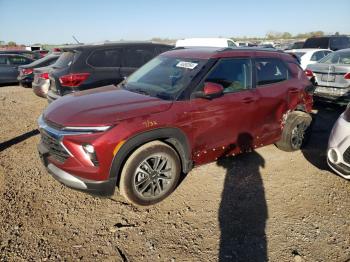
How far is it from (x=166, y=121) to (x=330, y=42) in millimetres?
14883

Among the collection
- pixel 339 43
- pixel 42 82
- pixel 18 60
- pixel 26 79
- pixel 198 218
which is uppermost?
pixel 339 43

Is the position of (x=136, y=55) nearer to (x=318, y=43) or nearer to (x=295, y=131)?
(x=295, y=131)

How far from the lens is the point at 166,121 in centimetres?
358

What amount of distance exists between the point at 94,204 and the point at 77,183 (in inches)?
25.1

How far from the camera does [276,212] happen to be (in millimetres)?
3689

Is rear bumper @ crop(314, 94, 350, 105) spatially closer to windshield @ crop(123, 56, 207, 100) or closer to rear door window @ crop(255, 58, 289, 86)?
rear door window @ crop(255, 58, 289, 86)

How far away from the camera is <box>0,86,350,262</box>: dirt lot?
Result: 3.03 meters

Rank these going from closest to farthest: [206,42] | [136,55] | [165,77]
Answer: [165,77] → [136,55] → [206,42]

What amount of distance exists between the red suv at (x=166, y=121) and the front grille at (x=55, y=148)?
12 mm

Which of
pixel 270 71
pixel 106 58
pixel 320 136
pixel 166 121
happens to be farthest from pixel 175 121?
pixel 320 136

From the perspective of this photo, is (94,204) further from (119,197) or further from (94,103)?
(94,103)

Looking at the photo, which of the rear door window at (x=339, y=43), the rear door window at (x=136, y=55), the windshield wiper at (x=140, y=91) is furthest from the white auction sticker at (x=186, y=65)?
the rear door window at (x=339, y=43)

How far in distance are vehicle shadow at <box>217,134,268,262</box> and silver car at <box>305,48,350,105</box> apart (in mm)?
3602

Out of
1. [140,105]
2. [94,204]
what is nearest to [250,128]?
[140,105]
